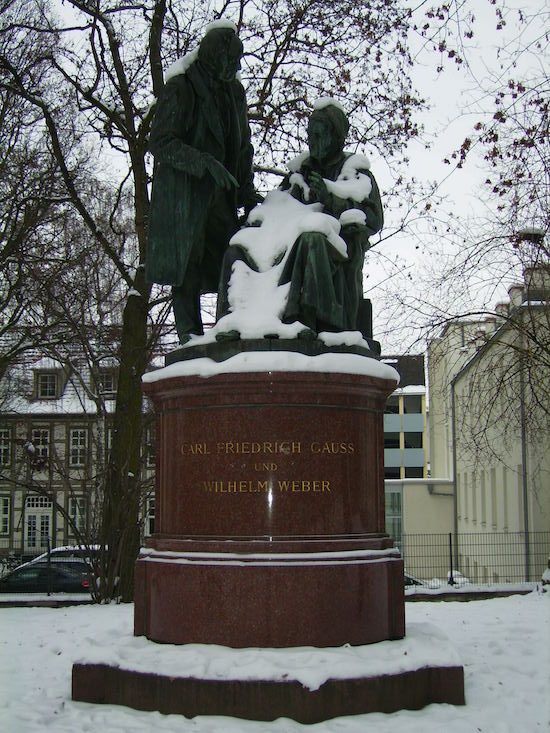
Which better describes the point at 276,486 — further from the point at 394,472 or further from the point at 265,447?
the point at 394,472

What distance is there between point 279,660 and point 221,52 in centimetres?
406

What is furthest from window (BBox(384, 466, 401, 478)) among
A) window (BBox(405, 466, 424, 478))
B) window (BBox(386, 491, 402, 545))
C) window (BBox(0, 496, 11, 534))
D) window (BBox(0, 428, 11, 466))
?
window (BBox(0, 428, 11, 466))

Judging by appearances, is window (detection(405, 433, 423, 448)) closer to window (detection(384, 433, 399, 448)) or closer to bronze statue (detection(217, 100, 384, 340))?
window (detection(384, 433, 399, 448))

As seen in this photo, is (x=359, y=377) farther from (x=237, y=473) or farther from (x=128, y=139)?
(x=128, y=139)

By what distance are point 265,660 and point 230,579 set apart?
1.85 feet

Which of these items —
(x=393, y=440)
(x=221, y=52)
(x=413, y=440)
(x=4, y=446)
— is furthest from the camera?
(x=393, y=440)

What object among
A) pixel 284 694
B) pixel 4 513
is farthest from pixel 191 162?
pixel 4 513

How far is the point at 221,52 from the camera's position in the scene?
21.1ft

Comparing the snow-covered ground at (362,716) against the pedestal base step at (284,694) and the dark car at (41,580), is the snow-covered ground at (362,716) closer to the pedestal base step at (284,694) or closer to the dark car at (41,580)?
the pedestal base step at (284,694)

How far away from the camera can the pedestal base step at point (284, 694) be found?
4688mm

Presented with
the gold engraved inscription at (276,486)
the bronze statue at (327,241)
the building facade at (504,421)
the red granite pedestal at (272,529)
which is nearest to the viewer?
the red granite pedestal at (272,529)

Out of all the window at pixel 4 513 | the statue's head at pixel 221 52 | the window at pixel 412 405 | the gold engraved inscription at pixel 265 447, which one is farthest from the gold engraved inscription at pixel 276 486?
the window at pixel 412 405

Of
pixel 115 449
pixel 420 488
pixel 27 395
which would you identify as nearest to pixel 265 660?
pixel 115 449

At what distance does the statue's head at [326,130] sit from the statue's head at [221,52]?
2.24 ft
